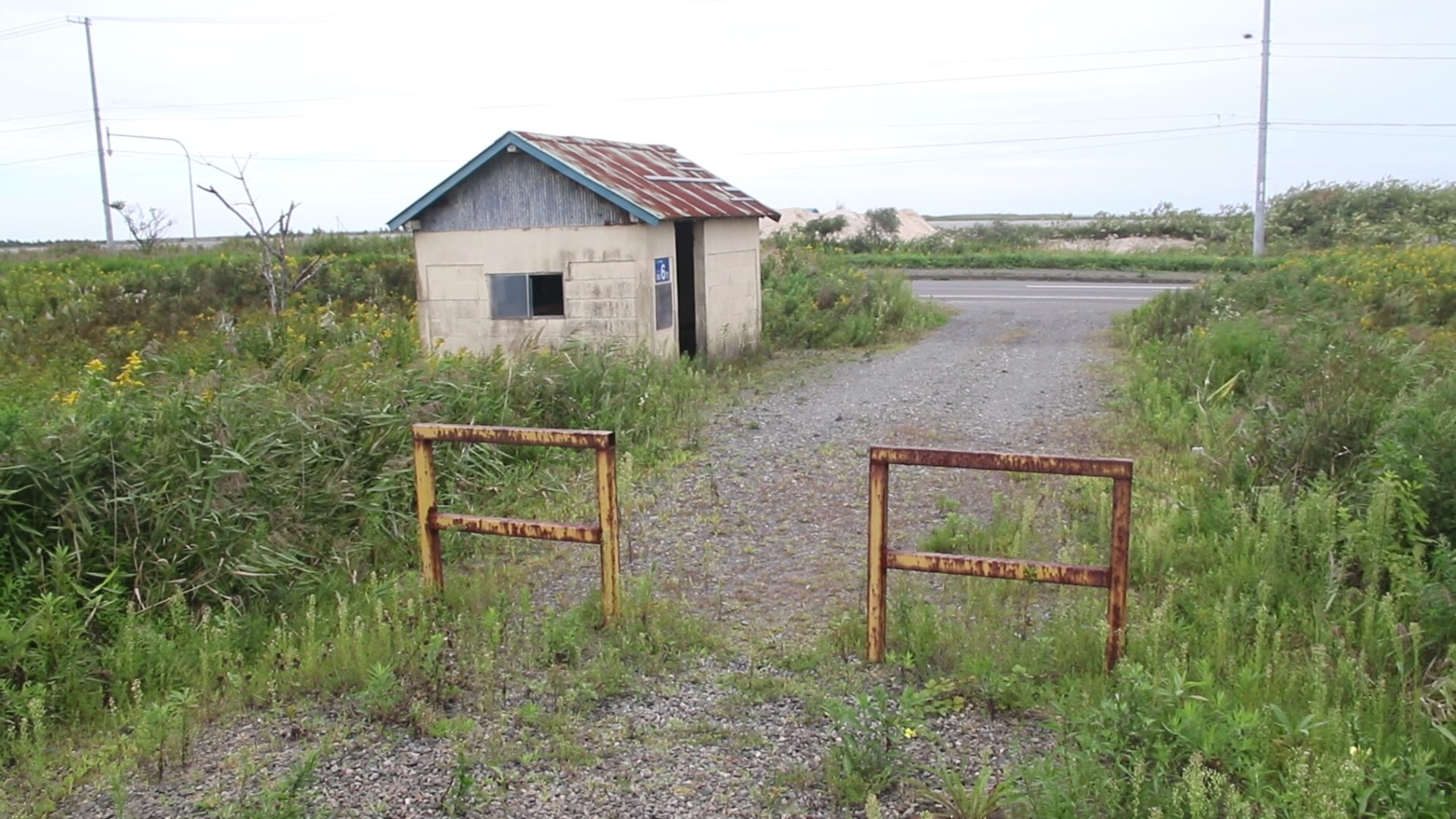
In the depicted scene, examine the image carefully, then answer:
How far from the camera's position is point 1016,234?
3784 centimetres

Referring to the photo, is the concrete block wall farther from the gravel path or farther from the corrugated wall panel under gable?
the gravel path

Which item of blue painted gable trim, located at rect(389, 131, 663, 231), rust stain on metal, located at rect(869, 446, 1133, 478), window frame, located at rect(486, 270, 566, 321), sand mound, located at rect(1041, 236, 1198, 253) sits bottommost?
rust stain on metal, located at rect(869, 446, 1133, 478)

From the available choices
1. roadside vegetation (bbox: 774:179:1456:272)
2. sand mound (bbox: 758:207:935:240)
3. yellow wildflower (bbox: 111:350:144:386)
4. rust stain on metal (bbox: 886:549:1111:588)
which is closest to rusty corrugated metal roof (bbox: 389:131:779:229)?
yellow wildflower (bbox: 111:350:144:386)

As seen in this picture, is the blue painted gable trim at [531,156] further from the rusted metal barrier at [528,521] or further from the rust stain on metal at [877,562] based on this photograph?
the rust stain on metal at [877,562]

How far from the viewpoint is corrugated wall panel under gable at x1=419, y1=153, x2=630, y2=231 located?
13109mm

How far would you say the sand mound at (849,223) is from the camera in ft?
128

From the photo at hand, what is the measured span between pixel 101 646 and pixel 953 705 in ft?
13.2

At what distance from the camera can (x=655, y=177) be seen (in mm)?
14898

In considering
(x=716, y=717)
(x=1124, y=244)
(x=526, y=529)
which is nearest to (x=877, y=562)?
(x=716, y=717)

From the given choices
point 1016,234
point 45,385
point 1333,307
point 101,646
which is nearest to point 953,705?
point 101,646

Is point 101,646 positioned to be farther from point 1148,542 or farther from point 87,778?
point 1148,542

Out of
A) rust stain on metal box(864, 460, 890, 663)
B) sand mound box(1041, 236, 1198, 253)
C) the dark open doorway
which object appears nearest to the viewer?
rust stain on metal box(864, 460, 890, 663)

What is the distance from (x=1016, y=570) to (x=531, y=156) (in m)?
9.74

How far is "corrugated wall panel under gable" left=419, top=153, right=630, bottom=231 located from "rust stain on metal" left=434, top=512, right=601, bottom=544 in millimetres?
7795
